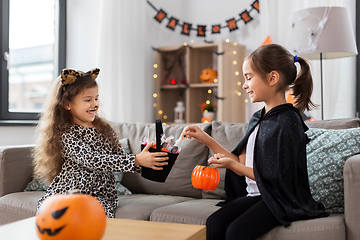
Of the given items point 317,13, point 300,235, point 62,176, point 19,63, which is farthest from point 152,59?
point 300,235

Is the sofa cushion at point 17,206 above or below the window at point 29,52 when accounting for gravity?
below

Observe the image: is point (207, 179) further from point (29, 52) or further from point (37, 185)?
point (29, 52)

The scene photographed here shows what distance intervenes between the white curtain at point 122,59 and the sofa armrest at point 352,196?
234 cm

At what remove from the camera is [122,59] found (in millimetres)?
3459

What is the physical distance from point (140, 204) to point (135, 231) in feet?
2.44

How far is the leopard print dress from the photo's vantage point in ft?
5.37

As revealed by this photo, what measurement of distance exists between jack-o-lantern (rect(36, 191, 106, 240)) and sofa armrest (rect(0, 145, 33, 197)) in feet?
4.21

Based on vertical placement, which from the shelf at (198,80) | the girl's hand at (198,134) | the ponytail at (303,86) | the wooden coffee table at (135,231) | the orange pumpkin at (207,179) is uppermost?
the shelf at (198,80)

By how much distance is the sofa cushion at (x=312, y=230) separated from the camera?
4.42 ft

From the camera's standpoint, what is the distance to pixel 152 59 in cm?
395

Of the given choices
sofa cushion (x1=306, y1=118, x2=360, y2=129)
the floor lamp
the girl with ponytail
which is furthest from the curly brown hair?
the floor lamp

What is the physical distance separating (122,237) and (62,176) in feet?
2.74

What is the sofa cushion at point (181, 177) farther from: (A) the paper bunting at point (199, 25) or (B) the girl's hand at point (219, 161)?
(A) the paper bunting at point (199, 25)

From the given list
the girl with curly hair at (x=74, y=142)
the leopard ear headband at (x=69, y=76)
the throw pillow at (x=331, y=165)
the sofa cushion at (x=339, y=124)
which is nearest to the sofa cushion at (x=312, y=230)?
the throw pillow at (x=331, y=165)
